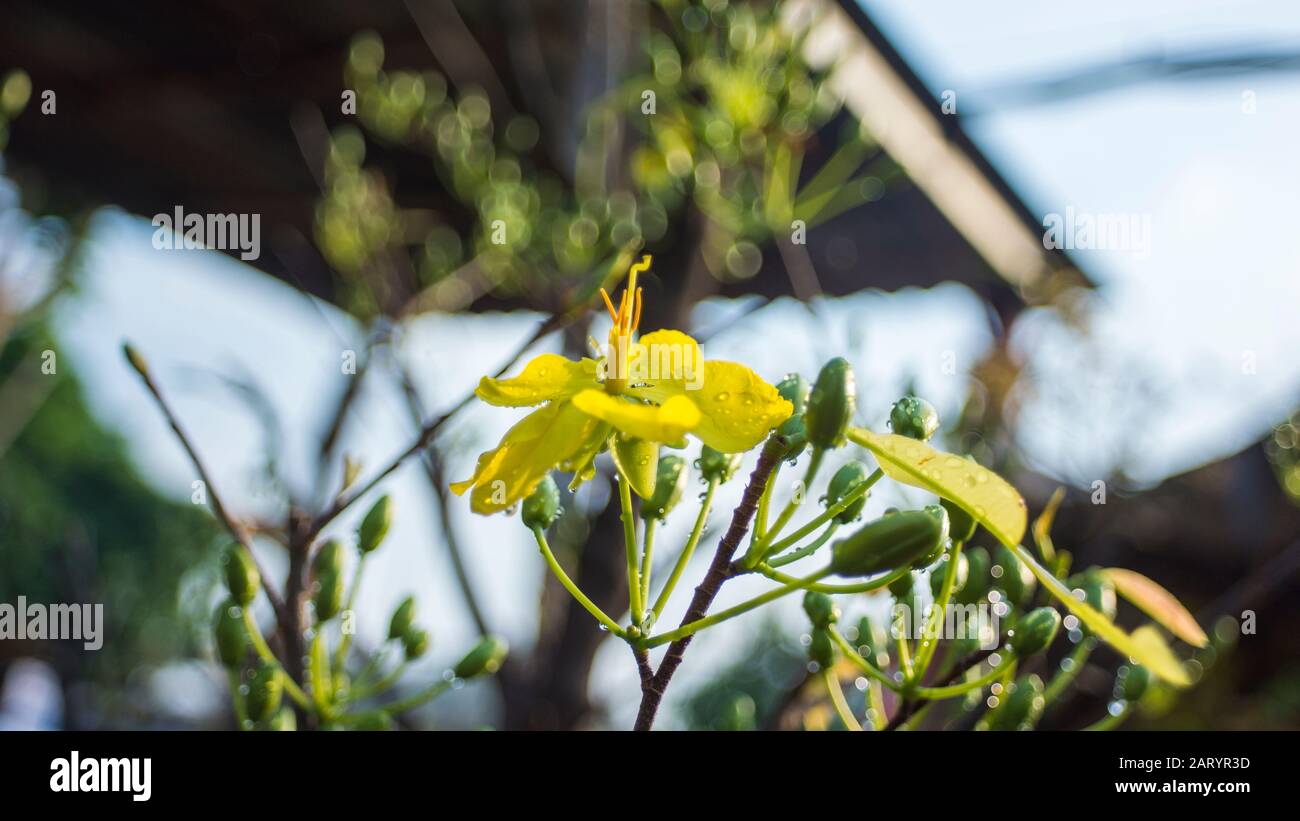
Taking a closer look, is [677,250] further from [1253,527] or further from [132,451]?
[132,451]

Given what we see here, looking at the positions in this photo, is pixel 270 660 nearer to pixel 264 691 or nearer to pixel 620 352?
pixel 264 691

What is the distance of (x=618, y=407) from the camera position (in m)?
0.34

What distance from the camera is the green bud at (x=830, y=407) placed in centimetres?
31

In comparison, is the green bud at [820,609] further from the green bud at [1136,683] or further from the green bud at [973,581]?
the green bud at [1136,683]

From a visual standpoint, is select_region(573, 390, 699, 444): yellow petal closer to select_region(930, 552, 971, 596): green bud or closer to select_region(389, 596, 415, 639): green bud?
select_region(930, 552, 971, 596): green bud

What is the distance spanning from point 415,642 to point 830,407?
34cm

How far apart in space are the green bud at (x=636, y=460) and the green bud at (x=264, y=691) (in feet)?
0.64

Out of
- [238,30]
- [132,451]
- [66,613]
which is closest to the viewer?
[66,613]

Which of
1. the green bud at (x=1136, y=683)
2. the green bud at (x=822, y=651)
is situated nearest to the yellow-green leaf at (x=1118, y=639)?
the green bud at (x=822, y=651)

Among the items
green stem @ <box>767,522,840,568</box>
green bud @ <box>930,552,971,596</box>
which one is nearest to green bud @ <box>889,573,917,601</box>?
green bud @ <box>930,552,971,596</box>

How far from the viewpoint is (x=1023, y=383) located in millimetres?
1475

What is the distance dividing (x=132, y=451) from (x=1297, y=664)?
5.29 metres

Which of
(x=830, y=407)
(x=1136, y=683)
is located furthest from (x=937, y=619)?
(x=1136, y=683)
